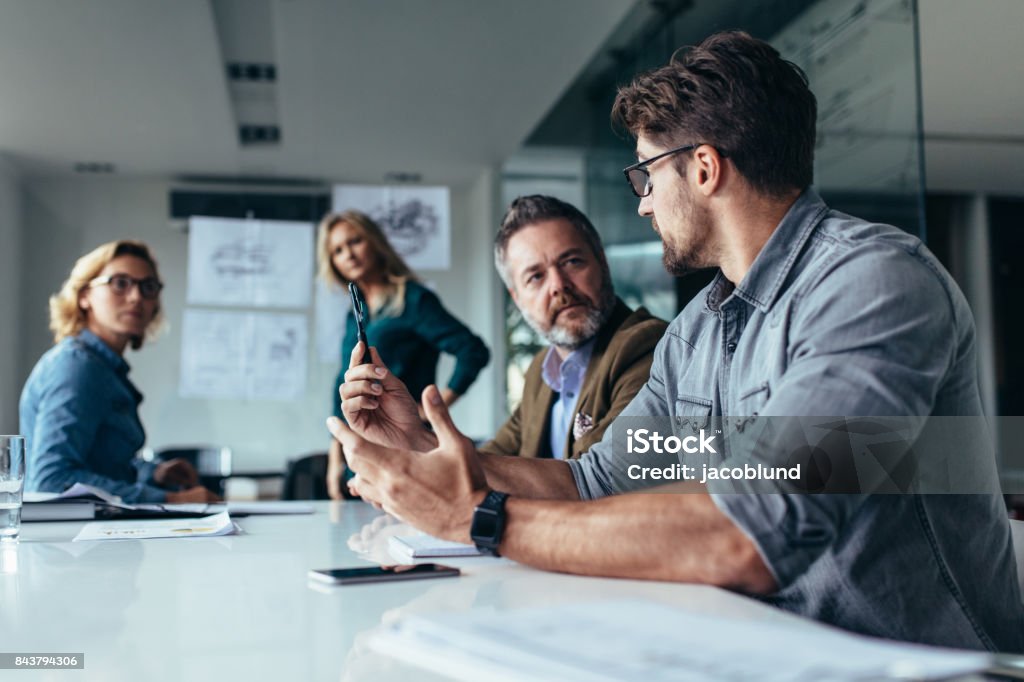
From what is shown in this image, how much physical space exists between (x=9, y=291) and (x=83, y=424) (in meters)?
3.61

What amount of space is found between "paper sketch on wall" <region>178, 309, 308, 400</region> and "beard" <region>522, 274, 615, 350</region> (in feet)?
13.5

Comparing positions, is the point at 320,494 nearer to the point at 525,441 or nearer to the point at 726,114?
the point at 525,441

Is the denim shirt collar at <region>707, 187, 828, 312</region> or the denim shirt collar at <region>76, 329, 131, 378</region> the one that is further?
the denim shirt collar at <region>76, 329, 131, 378</region>

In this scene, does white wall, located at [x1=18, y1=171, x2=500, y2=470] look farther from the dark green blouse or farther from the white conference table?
the white conference table

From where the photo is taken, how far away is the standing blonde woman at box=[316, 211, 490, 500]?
3.25 m

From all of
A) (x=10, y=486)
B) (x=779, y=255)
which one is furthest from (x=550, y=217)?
(x=10, y=486)

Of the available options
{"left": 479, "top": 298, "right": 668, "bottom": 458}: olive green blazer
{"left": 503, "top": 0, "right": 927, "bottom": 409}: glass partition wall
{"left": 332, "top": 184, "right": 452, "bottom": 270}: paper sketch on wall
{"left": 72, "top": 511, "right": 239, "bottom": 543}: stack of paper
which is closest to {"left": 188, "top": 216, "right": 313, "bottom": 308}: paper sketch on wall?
{"left": 332, "top": 184, "right": 452, "bottom": 270}: paper sketch on wall

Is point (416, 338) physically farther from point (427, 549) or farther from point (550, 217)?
point (427, 549)

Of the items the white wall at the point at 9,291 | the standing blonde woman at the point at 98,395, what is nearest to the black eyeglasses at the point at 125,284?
the standing blonde woman at the point at 98,395

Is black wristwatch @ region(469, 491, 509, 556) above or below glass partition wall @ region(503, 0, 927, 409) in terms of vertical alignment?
below

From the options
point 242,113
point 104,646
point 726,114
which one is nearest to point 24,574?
point 104,646

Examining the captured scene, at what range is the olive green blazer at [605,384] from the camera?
A: 1779mm

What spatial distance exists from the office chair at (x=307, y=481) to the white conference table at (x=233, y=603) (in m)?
2.34

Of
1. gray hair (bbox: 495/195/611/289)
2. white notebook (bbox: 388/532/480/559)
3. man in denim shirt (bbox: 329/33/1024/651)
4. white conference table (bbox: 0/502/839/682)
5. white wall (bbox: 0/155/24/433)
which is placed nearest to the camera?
white conference table (bbox: 0/502/839/682)
